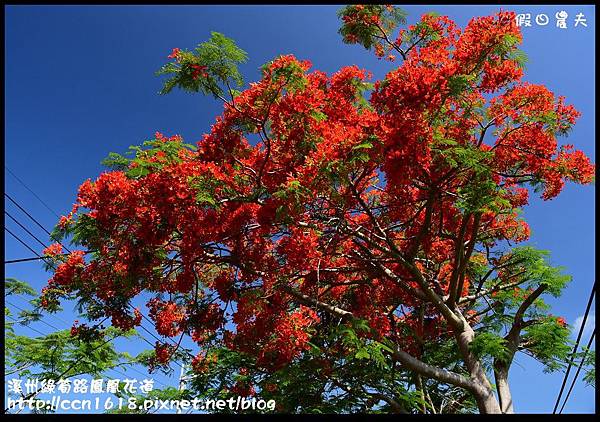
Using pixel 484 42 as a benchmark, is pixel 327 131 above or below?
below

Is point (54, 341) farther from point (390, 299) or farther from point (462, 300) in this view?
point (462, 300)

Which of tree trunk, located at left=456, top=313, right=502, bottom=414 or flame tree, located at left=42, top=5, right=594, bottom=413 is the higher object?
flame tree, located at left=42, top=5, right=594, bottom=413

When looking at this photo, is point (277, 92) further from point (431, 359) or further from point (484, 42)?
point (431, 359)

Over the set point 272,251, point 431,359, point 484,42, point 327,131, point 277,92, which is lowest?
point 431,359

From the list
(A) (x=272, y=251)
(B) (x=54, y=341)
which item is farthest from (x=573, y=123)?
(B) (x=54, y=341)

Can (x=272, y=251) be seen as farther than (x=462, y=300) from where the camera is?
No

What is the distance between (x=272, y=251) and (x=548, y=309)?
193 inches

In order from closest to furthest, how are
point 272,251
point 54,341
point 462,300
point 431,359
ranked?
point 272,251 → point 462,300 → point 431,359 → point 54,341

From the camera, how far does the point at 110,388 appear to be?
11.0 m

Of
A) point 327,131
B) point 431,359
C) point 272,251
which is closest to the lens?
point 327,131

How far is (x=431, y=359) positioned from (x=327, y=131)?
18.3 ft

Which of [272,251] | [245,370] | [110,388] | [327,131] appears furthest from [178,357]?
[327,131]

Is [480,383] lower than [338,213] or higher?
lower

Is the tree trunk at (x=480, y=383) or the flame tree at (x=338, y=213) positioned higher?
the flame tree at (x=338, y=213)
